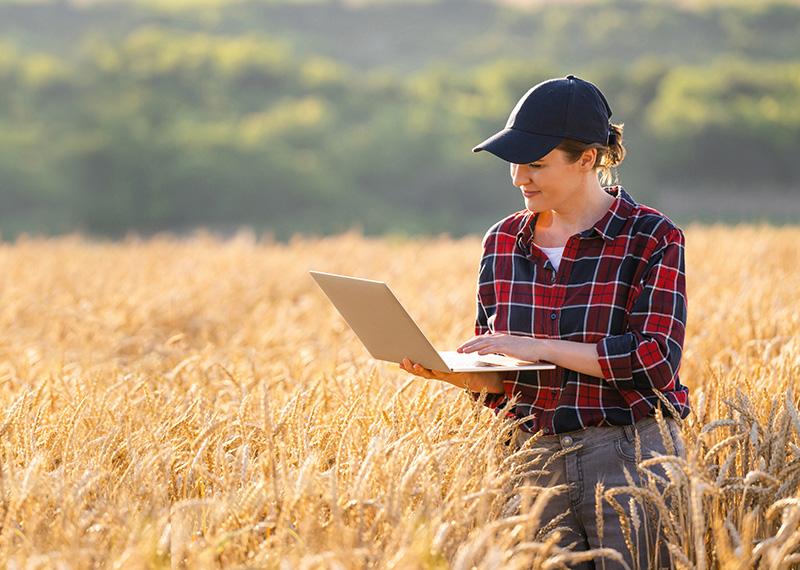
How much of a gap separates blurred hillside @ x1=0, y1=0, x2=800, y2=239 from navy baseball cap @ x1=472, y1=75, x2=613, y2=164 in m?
43.1

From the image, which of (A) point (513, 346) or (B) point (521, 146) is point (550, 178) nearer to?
(B) point (521, 146)

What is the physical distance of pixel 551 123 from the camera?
2.43m

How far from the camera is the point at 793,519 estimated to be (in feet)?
6.78

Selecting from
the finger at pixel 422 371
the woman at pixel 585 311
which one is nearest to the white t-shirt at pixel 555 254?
the woman at pixel 585 311

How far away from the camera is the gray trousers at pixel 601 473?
2.47 m

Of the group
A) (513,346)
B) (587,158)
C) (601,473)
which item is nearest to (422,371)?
(513,346)

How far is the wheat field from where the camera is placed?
1986 mm

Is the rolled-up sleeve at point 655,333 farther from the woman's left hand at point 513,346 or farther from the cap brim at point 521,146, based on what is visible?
the cap brim at point 521,146

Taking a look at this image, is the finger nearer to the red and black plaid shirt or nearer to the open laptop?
the open laptop

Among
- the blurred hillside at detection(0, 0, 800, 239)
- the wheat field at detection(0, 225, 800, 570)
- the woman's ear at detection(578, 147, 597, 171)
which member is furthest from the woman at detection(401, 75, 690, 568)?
the blurred hillside at detection(0, 0, 800, 239)

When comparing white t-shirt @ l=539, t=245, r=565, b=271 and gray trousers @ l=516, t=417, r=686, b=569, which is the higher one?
white t-shirt @ l=539, t=245, r=565, b=271

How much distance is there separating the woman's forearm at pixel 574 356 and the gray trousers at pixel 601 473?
18cm

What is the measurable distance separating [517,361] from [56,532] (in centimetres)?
106

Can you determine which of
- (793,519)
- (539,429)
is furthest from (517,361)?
(793,519)
